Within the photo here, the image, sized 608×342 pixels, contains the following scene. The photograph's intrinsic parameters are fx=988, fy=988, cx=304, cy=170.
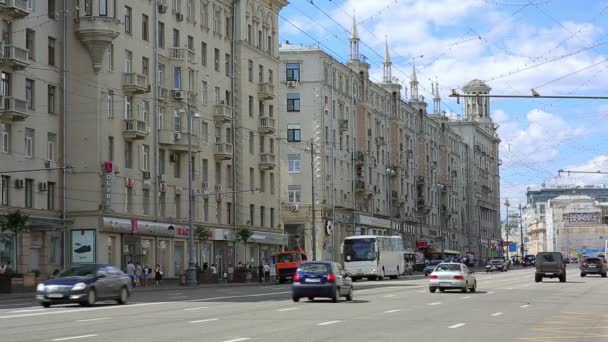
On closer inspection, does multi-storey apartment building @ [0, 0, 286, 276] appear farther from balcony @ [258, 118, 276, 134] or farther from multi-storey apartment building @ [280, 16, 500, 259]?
multi-storey apartment building @ [280, 16, 500, 259]

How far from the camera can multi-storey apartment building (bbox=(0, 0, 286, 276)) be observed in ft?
181

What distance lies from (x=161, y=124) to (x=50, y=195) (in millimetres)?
11078

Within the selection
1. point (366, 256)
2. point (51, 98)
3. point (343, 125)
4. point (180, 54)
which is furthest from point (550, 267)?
point (343, 125)

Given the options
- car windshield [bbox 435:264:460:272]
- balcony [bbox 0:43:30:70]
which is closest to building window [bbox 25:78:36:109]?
balcony [bbox 0:43:30:70]

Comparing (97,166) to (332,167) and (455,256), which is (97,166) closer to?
(332,167)

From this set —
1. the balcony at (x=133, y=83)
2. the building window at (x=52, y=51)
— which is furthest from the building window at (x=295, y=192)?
the building window at (x=52, y=51)

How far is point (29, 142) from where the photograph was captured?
52062 millimetres

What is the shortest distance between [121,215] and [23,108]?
9855mm

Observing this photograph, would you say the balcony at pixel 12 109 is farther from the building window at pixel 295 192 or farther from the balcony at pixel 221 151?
the building window at pixel 295 192

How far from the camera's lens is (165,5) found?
6366cm

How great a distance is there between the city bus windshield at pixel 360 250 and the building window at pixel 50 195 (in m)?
22.5

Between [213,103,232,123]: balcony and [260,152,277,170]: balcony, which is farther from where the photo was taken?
[260,152,277,170]: balcony

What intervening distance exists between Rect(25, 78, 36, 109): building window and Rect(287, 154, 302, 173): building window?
40397 mm

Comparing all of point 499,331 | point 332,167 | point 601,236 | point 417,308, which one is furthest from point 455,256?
point 499,331
